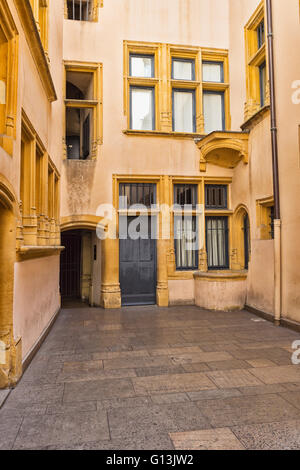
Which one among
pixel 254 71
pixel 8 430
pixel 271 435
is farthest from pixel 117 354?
pixel 254 71

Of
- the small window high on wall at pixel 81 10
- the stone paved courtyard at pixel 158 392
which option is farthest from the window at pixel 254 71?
the stone paved courtyard at pixel 158 392

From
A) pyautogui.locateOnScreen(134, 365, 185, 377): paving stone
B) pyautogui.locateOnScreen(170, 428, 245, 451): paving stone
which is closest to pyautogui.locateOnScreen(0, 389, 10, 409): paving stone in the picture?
pyautogui.locateOnScreen(134, 365, 185, 377): paving stone

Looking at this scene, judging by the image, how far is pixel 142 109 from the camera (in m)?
10.0

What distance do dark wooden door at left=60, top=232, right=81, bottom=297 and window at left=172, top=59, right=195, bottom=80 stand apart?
6.21 m

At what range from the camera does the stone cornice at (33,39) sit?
14.9 ft

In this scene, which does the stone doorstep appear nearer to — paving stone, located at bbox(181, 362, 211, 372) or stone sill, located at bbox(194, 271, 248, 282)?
paving stone, located at bbox(181, 362, 211, 372)

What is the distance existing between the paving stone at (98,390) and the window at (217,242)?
6433 millimetres

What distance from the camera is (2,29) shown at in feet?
13.5

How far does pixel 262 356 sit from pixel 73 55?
8.98 metres

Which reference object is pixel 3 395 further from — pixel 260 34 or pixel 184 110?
pixel 260 34

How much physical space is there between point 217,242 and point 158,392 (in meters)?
6.83

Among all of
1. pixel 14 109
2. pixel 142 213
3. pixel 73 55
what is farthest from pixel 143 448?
pixel 73 55

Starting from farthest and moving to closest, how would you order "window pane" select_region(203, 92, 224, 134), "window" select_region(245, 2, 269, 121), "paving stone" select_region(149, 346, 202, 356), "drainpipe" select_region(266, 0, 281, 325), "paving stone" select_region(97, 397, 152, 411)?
"window pane" select_region(203, 92, 224, 134), "window" select_region(245, 2, 269, 121), "drainpipe" select_region(266, 0, 281, 325), "paving stone" select_region(149, 346, 202, 356), "paving stone" select_region(97, 397, 152, 411)

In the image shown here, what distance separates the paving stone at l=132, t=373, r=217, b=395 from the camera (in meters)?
4.01
